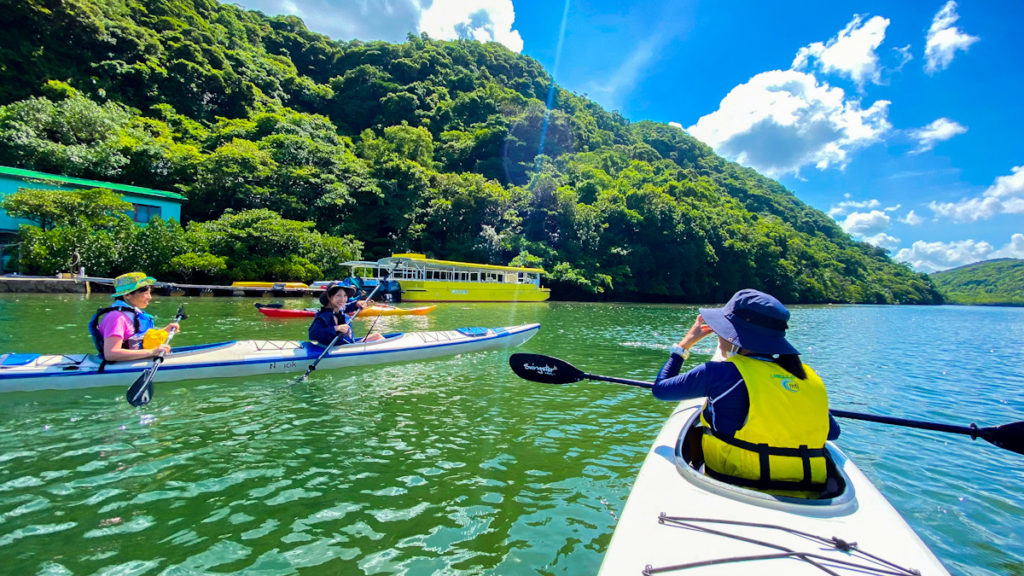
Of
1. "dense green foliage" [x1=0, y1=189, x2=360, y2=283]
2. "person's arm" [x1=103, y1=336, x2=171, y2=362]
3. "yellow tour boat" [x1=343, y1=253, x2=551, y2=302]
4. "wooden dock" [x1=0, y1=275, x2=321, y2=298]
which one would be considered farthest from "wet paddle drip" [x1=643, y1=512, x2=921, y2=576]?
"dense green foliage" [x1=0, y1=189, x2=360, y2=283]

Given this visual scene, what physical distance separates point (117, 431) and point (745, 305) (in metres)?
6.29

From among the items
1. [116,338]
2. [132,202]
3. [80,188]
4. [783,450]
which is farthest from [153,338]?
[80,188]

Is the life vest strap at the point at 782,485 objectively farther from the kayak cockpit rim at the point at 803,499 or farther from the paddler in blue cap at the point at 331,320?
the paddler in blue cap at the point at 331,320

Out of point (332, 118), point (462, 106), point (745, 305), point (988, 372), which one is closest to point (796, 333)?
point (988, 372)

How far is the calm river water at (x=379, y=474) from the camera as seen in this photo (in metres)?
2.84

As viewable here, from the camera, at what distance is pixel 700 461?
3201 millimetres

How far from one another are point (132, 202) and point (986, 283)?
187 metres

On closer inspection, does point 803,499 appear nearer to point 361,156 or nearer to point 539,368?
point 539,368

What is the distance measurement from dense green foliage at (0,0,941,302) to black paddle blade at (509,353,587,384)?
88.0 feet

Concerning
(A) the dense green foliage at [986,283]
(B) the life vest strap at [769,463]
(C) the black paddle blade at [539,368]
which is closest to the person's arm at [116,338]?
(C) the black paddle blade at [539,368]

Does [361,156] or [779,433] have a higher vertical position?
[361,156]

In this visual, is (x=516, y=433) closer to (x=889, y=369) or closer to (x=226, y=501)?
(x=226, y=501)

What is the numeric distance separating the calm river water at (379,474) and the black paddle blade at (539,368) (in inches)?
30.7

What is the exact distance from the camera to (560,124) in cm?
6075
